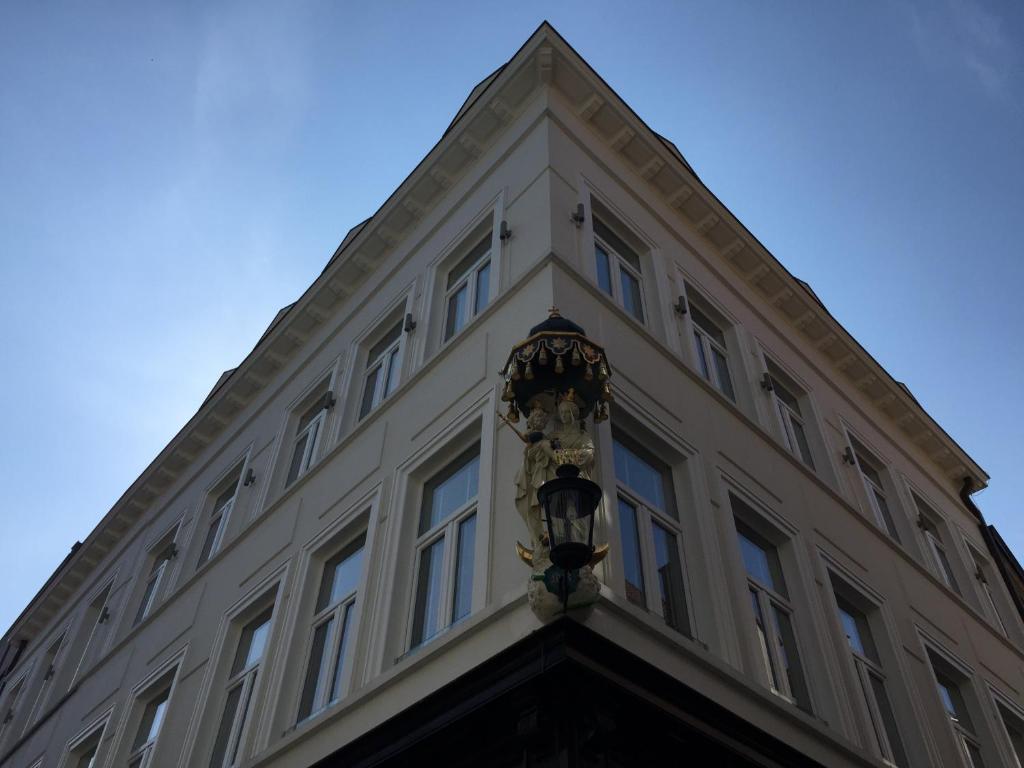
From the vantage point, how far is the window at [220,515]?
1480 cm

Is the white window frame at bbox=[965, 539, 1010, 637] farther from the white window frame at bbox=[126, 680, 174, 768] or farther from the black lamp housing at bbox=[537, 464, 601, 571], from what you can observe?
the white window frame at bbox=[126, 680, 174, 768]

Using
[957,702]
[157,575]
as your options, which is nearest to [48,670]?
[157,575]

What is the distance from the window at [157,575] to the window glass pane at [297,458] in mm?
3600

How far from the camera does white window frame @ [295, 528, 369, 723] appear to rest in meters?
8.91

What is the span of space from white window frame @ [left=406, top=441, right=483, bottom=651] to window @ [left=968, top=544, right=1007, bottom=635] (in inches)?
416

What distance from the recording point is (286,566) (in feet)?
36.8

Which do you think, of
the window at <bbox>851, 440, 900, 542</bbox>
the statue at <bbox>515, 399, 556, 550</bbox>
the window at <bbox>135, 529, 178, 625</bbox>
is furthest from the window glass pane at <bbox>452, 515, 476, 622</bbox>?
the window at <bbox>135, 529, 178, 625</bbox>

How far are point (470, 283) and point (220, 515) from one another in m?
6.88

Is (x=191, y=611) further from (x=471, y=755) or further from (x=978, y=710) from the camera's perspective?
(x=978, y=710)

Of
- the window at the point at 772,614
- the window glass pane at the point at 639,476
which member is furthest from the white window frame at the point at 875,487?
the window glass pane at the point at 639,476

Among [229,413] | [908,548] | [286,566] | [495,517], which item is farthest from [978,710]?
[229,413]

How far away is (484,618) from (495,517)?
103 cm

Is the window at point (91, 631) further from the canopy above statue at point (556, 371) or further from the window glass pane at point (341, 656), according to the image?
the canopy above statue at point (556, 371)

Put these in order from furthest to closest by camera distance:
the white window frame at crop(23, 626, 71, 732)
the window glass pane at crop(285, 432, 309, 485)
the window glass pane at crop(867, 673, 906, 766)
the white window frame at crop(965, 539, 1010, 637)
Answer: the white window frame at crop(23, 626, 71, 732), the white window frame at crop(965, 539, 1010, 637), the window glass pane at crop(285, 432, 309, 485), the window glass pane at crop(867, 673, 906, 766)
